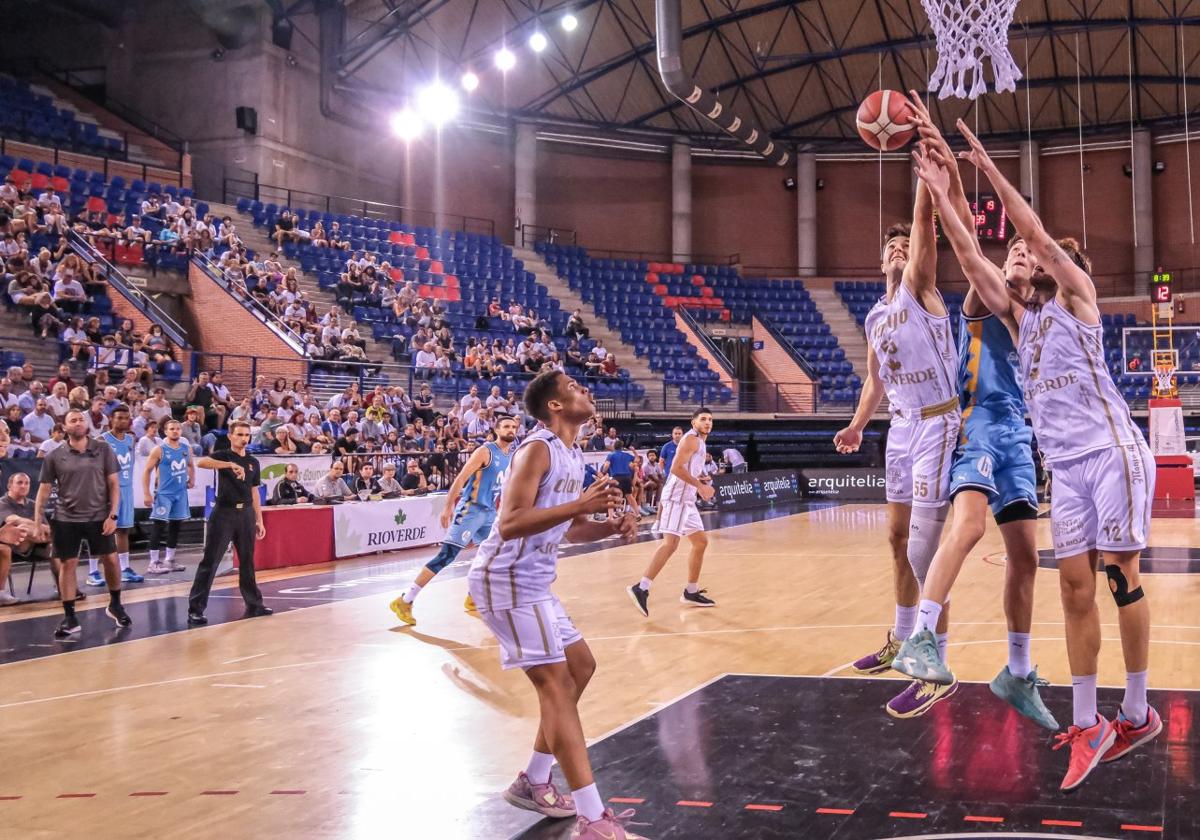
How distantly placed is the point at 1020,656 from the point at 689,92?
880 inches

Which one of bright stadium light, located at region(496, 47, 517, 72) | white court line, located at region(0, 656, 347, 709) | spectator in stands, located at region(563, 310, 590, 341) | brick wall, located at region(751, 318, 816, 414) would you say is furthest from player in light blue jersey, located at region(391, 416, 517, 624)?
bright stadium light, located at region(496, 47, 517, 72)

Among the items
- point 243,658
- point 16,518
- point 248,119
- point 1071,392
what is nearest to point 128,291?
point 16,518

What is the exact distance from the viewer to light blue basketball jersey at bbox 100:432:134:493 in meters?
13.1

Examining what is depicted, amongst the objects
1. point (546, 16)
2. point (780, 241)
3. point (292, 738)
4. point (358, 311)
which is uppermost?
point (546, 16)

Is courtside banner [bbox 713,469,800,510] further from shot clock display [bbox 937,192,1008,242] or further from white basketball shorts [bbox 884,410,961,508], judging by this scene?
white basketball shorts [bbox 884,410,961,508]

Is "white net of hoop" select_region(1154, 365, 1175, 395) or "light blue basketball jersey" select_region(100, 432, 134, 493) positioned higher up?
"white net of hoop" select_region(1154, 365, 1175, 395)

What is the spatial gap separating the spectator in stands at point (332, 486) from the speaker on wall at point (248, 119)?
548 inches

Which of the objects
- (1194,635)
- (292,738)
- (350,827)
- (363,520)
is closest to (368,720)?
(292,738)

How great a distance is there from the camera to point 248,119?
26.6 metres

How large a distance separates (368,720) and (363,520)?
9.23 meters

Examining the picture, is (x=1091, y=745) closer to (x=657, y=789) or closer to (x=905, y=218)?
(x=657, y=789)

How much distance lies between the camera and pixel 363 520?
15.6 meters

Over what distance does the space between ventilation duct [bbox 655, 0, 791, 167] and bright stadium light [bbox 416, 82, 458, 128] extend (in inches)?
247

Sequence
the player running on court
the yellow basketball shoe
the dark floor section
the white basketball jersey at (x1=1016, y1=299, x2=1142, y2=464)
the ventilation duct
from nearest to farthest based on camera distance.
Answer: the dark floor section, the white basketball jersey at (x1=1016, y1=299, x2=1142, y2=464), the yellow basketball shoe, the player running on court, the ventilation duct
